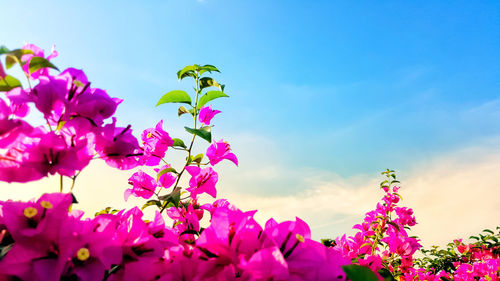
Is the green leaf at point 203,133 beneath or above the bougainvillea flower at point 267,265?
above

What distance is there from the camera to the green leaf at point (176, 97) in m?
1.92

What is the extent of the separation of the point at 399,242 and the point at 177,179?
217cm

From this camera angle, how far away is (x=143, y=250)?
105 cm

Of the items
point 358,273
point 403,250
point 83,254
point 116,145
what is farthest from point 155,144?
point 403,250

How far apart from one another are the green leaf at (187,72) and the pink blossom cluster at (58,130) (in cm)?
89

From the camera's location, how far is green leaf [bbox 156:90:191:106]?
1.92 meters

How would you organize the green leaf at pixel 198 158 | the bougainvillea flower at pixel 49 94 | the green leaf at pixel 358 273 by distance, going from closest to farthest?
1. the green leaf at pixel 358 273
2. the bougainvillea flower at pixel 49 94
3. the green leaf at pixel 198 158

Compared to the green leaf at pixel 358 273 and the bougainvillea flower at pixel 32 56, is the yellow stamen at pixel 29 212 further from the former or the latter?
the green leaf at pixel 358 273

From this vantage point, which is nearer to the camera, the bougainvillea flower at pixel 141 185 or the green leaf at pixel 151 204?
the green leaf at pixel 151 204

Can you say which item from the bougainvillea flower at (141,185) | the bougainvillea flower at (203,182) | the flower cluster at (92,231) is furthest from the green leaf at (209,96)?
the flower cluster at (92,231)

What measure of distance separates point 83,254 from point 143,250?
0.17 m

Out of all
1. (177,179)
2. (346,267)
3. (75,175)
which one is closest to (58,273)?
(75,175)

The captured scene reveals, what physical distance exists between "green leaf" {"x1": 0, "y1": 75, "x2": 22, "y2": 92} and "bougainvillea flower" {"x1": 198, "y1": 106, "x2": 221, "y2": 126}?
0.96 metres

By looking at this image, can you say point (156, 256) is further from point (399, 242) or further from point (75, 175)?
point (399, 242)
